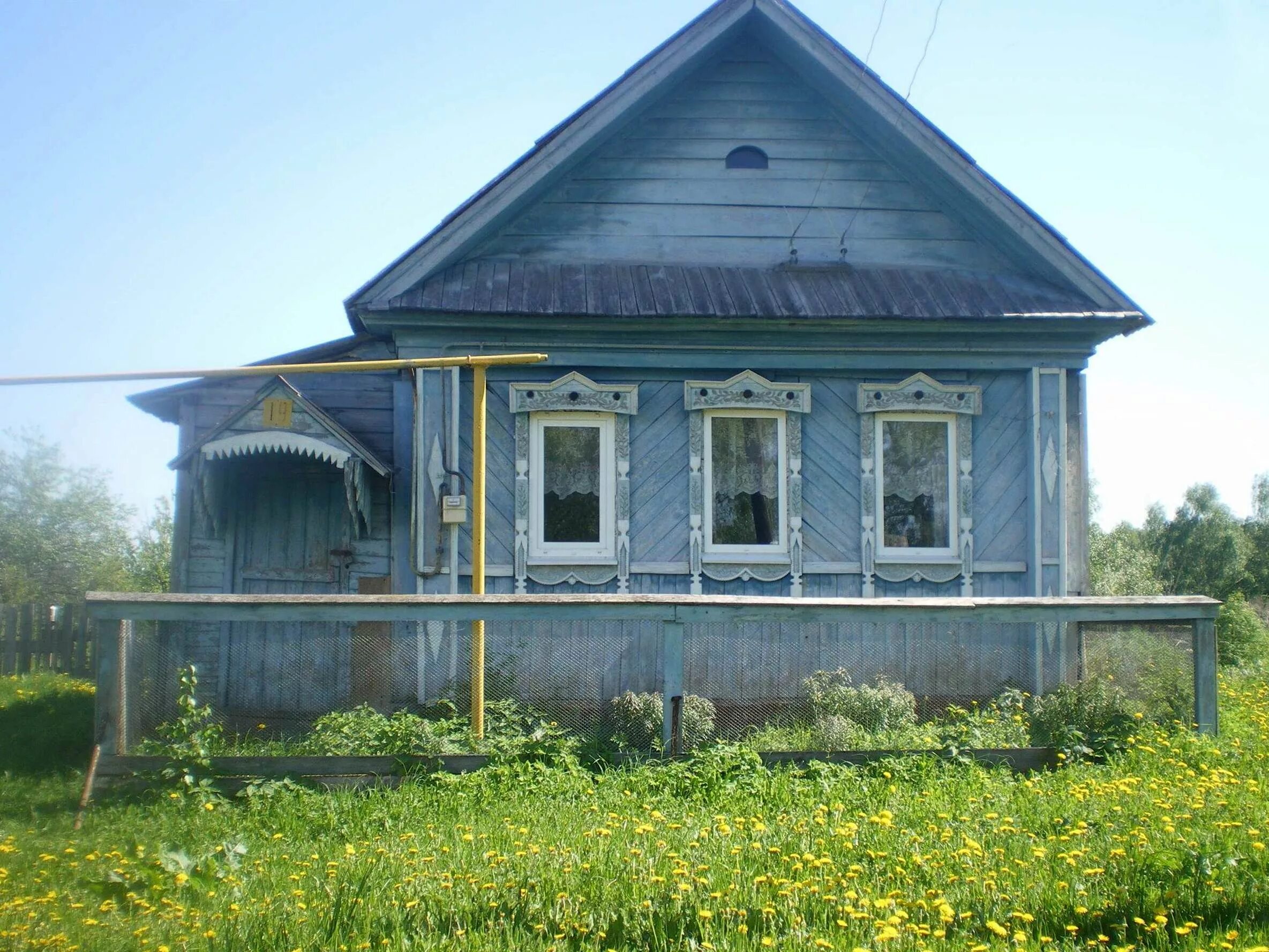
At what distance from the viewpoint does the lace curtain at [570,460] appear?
9.88m

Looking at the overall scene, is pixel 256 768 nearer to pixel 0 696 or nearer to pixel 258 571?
pixel 258 571

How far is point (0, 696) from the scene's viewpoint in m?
11.8

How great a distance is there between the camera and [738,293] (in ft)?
32.7

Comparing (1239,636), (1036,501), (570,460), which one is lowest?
(1239,636)

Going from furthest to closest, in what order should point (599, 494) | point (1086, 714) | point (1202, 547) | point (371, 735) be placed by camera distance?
point (1202, 547)
point (599, 494)
point (1086, 714)
point (371, 735)

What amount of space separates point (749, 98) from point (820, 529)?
4397 millimetres

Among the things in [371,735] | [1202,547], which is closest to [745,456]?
[371,735]

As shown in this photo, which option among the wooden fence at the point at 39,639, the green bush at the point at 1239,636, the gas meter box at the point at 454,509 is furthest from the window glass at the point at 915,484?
the wooden fence at the point at 39,639

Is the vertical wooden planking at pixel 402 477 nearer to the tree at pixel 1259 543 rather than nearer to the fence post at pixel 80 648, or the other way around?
the fence post at pixel 80 648

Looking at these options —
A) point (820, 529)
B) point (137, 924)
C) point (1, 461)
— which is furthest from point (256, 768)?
point (1, 461)

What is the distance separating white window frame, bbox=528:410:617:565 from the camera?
31.9ft

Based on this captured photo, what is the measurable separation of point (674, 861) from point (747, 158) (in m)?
7.83

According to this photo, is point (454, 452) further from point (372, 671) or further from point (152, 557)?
point (152, 557)

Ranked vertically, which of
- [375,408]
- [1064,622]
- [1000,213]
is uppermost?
[1000,213]
